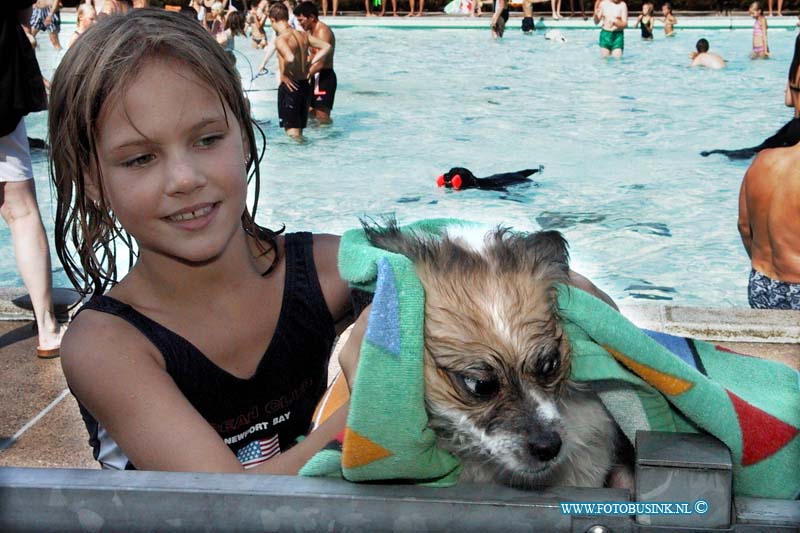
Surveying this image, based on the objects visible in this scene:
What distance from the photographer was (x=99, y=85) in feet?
6.87

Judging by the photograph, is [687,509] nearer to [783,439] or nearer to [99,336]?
[783,439]

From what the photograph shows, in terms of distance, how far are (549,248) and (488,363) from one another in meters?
0.38

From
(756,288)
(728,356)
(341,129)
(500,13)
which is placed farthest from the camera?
(500,13)

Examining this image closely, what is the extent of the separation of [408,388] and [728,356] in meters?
0.86

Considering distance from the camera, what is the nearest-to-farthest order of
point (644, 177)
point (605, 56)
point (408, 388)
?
point (408, 388)
point (644, 177)
point (605, 56)

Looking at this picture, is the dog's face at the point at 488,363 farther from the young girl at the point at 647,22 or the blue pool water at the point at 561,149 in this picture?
the young girl at the point at 647,22

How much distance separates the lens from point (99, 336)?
208cm

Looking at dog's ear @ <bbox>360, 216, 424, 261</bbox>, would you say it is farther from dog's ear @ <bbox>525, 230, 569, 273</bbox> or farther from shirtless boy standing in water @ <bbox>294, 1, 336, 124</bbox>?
shirtless boy standing in water @ <bbox>294, 1, 336, 124</bbox>

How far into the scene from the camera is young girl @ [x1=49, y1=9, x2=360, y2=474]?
200 centimetres

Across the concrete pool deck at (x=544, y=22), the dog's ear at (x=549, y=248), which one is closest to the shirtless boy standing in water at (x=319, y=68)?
the dog's ear at (x=549, y=248)

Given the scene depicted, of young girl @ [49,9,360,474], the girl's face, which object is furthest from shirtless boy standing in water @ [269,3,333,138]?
the girl's face

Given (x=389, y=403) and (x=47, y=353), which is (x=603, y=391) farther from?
(x=47, y=353)

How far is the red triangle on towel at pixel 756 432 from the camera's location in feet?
5.82

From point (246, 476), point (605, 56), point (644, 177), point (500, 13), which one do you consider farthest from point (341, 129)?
point (246, 476)
